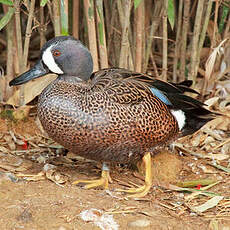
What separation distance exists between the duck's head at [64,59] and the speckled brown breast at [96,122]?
78 mm

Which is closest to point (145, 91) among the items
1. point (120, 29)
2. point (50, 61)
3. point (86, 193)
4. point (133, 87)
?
point (133, 87)

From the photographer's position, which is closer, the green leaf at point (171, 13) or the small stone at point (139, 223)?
the small stone at point (139, 223)

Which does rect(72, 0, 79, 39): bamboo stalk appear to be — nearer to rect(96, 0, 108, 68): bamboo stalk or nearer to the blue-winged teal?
rect(96, 0, 108, 68): bamboo stalk

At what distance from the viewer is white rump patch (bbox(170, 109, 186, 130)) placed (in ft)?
10.4

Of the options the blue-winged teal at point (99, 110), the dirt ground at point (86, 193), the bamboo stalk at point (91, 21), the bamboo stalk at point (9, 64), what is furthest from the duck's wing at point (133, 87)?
the bamboo stalk at point (9, 64)

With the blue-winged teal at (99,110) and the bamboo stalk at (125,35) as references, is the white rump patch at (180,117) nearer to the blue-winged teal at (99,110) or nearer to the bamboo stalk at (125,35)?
the blue-winged teal at (99,110)

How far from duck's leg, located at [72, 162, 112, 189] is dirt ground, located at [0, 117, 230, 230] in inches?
2.0

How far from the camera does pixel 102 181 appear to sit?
10.0ft

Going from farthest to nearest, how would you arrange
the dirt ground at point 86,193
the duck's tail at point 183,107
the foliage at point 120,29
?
the foliage at point 120,29 → the duck's tail at point 183,107 → the dirt ground at point 86,193

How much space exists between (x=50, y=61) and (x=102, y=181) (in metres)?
0.79

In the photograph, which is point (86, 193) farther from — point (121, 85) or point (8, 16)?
point (8, 16)

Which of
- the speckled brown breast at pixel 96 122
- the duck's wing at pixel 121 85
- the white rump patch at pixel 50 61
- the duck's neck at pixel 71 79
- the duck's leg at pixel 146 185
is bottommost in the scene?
the duck's leg at pixel 146 185

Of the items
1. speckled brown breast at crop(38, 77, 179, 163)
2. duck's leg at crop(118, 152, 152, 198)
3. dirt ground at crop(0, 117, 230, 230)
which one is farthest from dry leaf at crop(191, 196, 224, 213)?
speckled brown breast at crop(38, 77, 179, 163)

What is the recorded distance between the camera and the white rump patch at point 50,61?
287 cm
